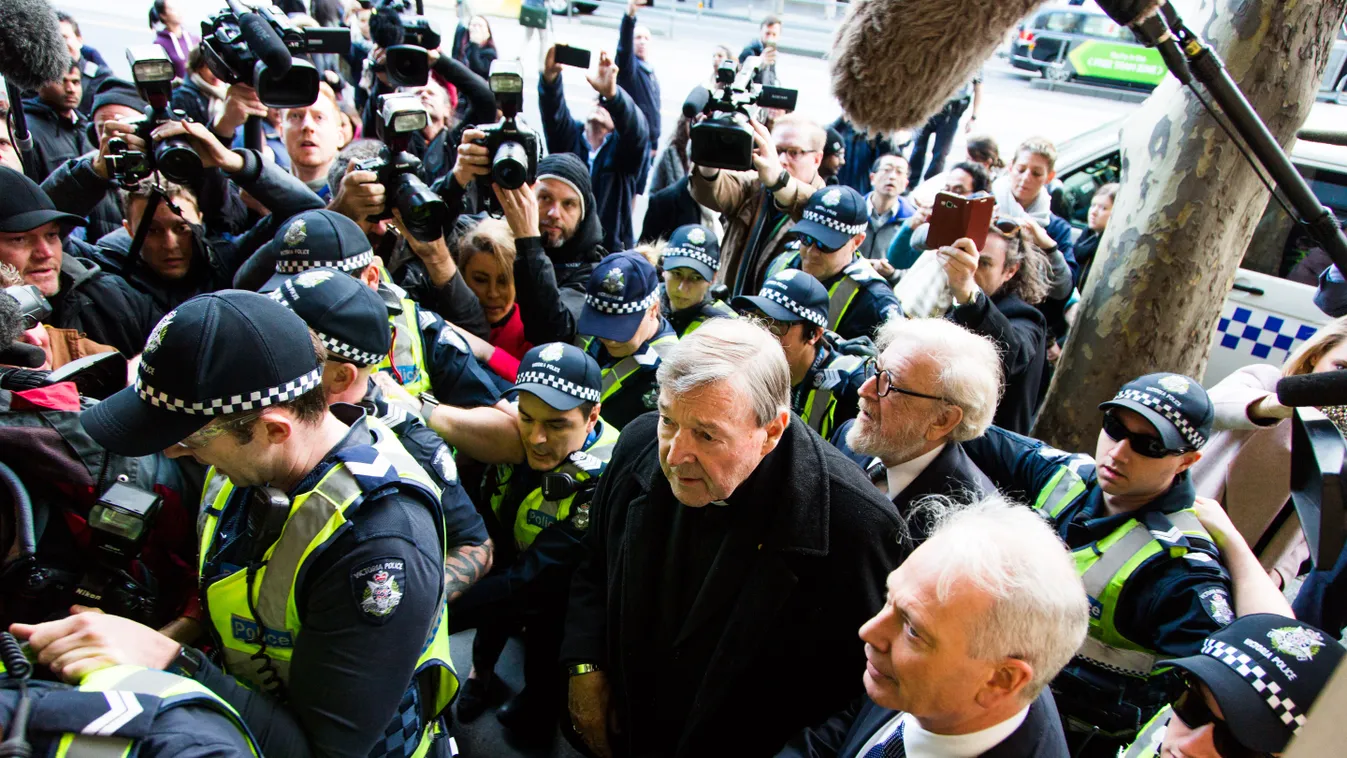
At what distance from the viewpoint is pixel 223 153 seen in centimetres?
329

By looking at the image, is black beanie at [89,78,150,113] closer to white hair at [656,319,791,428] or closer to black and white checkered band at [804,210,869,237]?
black and white checkered band at [804,210,869,237]

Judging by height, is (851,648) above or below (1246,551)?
below

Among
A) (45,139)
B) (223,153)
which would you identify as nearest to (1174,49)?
(223,153)

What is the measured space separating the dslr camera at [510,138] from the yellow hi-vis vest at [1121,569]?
7.97 ft

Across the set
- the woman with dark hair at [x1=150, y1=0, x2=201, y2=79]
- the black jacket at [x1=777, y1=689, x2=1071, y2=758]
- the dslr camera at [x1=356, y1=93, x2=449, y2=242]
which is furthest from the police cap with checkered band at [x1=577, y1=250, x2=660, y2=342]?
the woman with dark hair at [x1=150, y1=0, x2=201, y2=79]

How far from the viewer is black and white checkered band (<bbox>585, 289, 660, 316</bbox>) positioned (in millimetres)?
3291

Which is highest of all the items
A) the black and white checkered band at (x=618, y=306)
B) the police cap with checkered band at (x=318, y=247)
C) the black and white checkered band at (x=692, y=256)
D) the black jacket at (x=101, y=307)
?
the police cap with checkered band at (x=318, y=247)

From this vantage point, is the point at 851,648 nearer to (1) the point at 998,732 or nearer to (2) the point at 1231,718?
(1) the point at 998,732

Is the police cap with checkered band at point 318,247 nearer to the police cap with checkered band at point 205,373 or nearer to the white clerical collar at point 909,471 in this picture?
the police cap with checkered band at point 205,373

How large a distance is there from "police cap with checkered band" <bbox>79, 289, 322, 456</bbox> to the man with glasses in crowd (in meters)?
2.61

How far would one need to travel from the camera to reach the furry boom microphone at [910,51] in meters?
1.44

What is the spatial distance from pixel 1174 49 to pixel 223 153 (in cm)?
329

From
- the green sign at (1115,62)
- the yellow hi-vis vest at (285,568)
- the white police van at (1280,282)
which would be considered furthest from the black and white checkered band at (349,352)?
the green sign at (1115,62)

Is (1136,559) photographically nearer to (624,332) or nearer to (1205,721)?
(1205,721)
